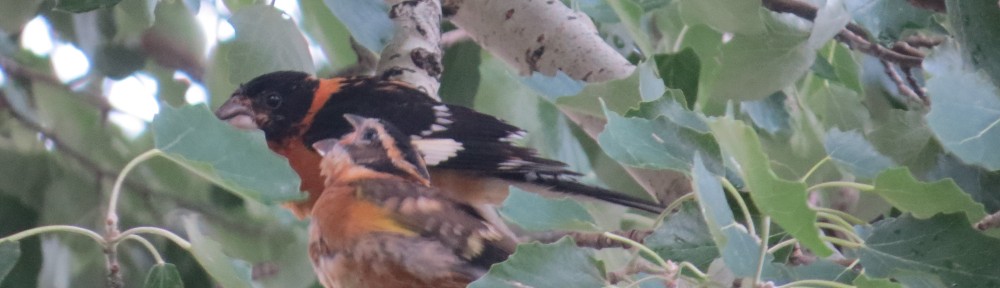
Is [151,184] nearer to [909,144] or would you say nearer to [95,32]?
[95,32]

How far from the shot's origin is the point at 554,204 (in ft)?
3.34

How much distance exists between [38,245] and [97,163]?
382 mm

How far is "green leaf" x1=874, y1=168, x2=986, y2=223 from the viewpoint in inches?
37.1

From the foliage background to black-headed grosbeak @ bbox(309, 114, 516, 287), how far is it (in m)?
0.06

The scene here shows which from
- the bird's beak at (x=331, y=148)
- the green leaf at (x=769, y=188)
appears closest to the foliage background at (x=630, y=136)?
the green leaf at (x=769, y=188)

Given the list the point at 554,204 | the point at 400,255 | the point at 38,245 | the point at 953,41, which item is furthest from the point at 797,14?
the point at 38,245

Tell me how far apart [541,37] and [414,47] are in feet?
0.67

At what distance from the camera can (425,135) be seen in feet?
5.21

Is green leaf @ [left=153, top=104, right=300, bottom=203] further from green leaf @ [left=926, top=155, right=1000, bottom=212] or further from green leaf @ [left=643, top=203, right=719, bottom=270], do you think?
green leaf @ [left=926, top=155, right=1000, bottom=212]

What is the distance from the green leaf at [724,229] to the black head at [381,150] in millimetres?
369

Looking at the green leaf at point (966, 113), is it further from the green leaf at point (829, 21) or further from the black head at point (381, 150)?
the black head at point (381, 150)

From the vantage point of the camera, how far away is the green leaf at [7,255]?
3.40ft

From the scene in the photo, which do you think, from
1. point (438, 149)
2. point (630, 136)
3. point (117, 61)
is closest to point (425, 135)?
point (438, 149)

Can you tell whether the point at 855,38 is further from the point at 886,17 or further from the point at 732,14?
the point at 886,17
